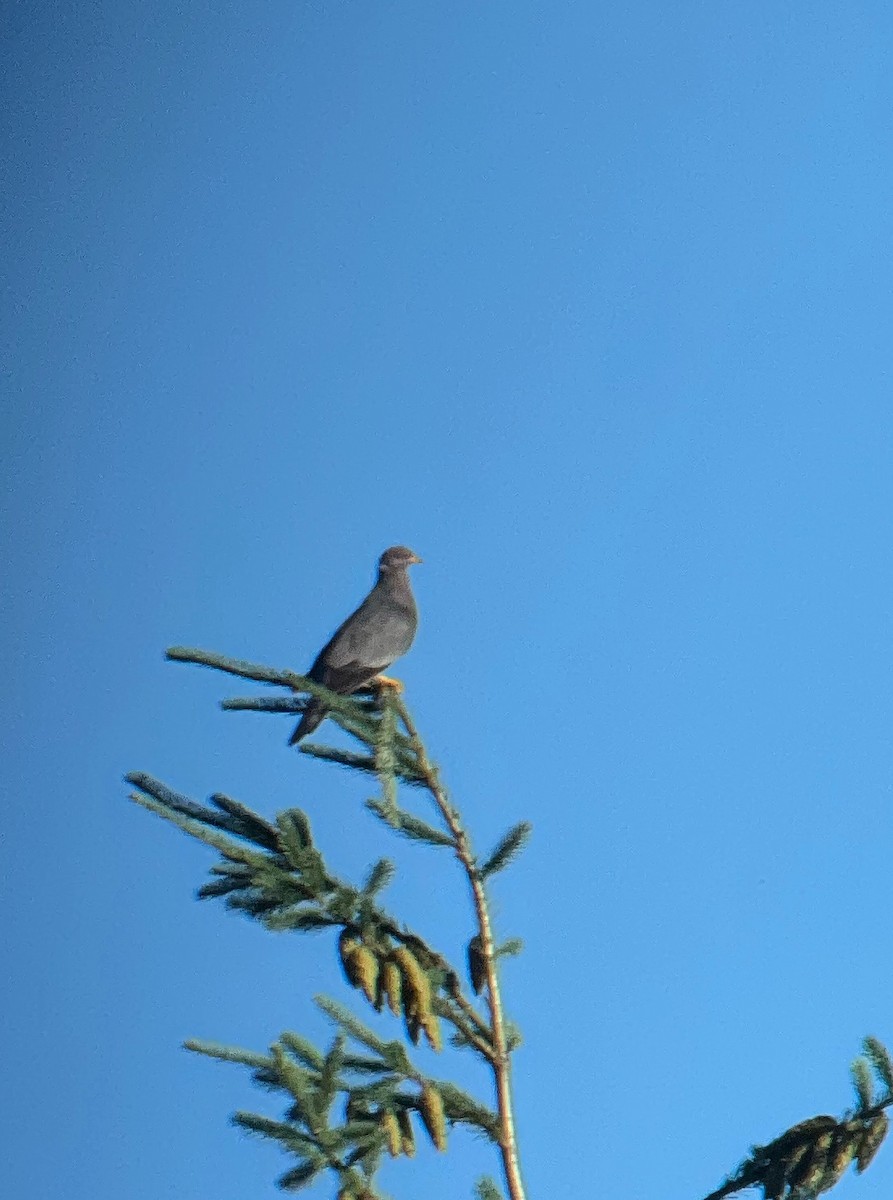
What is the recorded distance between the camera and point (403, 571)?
9.65 m

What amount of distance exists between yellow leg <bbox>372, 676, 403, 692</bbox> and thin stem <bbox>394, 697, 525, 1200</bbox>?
368 cm

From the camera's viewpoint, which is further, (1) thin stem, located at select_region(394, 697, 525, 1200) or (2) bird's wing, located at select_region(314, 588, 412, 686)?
(2) bird's wing, located at select_region(314, 588, 412, 686)

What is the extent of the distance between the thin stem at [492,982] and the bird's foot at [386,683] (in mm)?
3678

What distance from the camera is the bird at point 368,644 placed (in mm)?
7359

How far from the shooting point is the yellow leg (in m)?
8.00

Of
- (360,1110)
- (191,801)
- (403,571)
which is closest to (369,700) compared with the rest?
(191,801)

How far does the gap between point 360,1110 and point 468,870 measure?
772 millimetres

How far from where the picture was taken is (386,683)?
802 centimetres

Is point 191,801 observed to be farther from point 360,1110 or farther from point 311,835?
point 360,1110

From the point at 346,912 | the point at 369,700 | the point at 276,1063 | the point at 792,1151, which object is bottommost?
the point at 792,1151

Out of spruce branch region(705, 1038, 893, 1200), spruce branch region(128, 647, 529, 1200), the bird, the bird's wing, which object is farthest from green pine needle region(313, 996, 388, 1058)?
the bird's wing

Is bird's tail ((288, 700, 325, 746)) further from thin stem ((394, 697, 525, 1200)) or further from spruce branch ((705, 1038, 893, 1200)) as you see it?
spruce branch ((705, 1038, 893, 1200))

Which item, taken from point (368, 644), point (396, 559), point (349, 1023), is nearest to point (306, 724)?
point (368, 644)

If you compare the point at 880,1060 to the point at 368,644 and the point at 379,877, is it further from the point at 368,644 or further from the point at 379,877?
the point at 368,644
